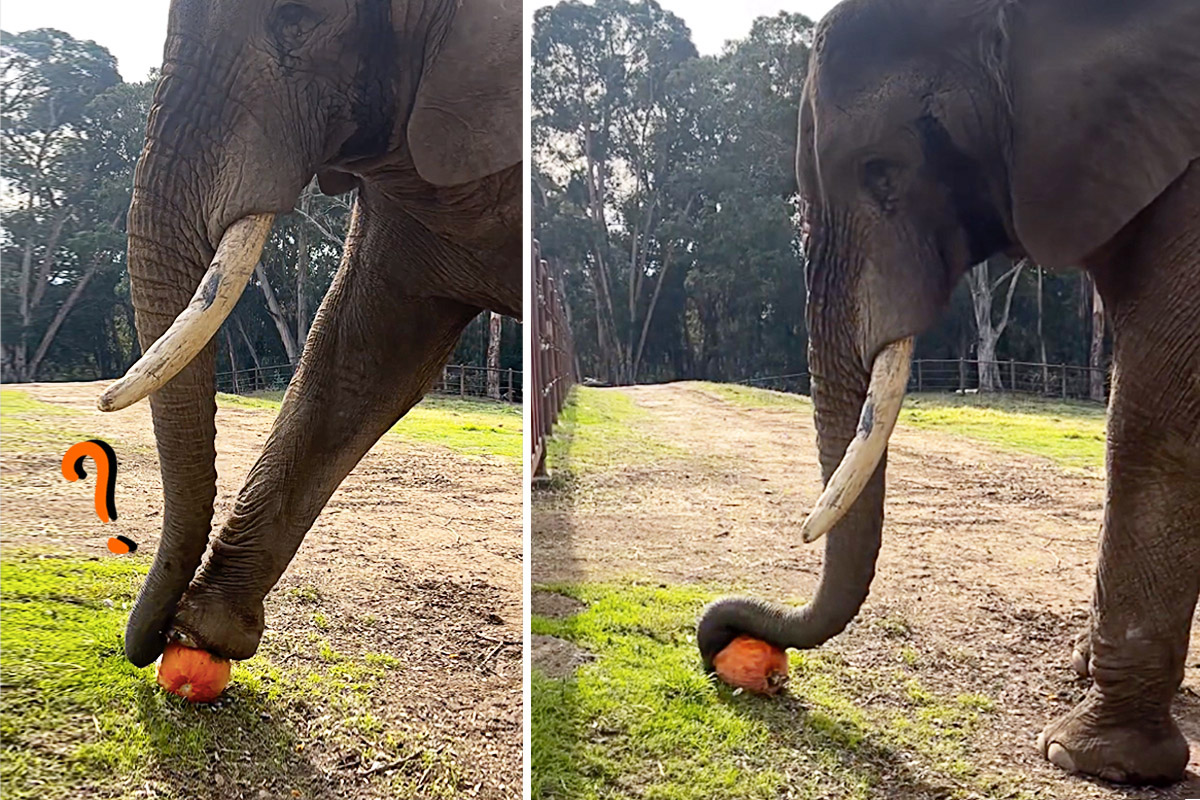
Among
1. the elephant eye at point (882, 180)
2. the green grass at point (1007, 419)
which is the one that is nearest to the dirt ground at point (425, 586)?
the green grass at point (1007, 419)

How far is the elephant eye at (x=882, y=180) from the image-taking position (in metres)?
1.81

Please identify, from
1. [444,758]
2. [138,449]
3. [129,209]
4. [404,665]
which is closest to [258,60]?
[129,209]

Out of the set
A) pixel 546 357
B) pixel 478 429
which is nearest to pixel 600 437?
pixel 546 357

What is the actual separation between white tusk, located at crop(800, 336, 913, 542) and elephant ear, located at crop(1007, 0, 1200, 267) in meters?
0.30

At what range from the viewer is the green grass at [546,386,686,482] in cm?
214

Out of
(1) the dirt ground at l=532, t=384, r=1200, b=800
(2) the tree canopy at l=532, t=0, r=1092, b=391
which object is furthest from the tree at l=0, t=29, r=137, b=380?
(1) the dirt ground at l=532, t=384, r=1200, b=800

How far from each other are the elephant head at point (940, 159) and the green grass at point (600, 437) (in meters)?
0.37

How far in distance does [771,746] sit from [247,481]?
37.6 inches

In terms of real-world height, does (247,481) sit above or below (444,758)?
above

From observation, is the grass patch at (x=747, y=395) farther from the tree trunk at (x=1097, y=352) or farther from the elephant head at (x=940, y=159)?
the tree trunk at (x=1097, y=352)

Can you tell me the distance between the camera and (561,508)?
6.91 ft

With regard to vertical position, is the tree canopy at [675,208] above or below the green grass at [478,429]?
above

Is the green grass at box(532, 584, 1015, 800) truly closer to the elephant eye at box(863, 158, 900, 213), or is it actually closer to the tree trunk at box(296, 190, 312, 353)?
the tree trunk at box(296, 190, 312, 353)

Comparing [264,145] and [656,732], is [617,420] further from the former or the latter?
[264,145]
